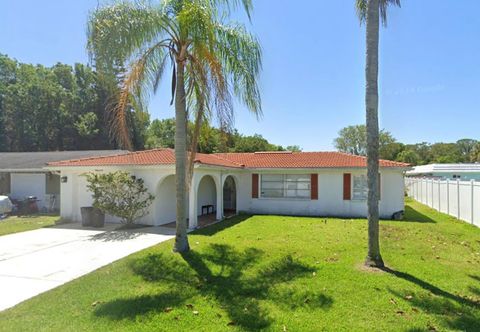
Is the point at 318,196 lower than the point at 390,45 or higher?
lower

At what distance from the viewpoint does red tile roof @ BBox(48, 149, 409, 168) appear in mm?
16000

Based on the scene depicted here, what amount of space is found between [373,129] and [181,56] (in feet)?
17.5

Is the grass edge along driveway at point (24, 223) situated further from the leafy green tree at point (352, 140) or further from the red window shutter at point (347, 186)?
the leafy green tree at point (352, 140)

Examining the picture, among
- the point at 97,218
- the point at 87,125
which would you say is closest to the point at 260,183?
the point at 97,218

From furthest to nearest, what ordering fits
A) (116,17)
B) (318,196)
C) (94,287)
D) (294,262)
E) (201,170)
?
(318,196)
(201,170)
(294,262)
(116,17)
(94,287)

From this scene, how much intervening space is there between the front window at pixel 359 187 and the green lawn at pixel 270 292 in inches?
302

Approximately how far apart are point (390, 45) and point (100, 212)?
42.8ft

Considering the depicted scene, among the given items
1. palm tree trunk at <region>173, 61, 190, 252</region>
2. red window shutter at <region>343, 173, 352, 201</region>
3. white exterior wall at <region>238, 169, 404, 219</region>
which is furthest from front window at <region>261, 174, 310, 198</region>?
palm tree trunk at <region>173, 61, 190, 252</region>

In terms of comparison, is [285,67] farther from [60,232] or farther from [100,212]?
[60,232]

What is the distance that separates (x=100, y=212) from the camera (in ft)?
49.1

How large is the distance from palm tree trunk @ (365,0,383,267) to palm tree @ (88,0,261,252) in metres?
2.90

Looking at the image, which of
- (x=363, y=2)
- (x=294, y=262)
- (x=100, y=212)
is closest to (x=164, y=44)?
(x=363, y=2)

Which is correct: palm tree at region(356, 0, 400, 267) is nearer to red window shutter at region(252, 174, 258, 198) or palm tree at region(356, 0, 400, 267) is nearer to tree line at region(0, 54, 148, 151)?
red window shutter at region(252, 174, 258, 198)

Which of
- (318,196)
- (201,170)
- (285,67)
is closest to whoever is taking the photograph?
(285,67)
